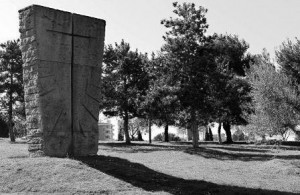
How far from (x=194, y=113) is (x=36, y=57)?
21.9 meters

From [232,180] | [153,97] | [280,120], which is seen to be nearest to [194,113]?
[153,97]

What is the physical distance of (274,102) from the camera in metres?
23.8

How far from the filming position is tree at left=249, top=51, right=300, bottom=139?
23391mm

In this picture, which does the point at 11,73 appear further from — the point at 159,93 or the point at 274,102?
the point at 274,102

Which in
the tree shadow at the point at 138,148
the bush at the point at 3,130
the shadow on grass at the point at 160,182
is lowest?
the shadow on grass at the point at 160,182

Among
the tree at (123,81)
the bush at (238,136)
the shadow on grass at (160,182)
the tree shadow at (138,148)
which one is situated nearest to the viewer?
the shadow on grass at (160,182)

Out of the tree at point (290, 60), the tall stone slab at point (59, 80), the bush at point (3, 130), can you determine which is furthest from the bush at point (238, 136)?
the tall stone slab at point (59, 80)

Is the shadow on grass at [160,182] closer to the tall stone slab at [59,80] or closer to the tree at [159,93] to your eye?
the tall stone slab at [59,80]

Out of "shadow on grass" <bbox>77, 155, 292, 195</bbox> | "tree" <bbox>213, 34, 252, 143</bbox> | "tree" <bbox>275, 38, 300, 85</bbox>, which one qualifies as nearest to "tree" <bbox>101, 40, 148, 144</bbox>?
"tree" <bbox>213, 34, 252, 143</bbox>

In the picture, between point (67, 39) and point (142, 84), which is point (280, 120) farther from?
point (142, 84)

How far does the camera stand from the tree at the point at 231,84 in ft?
118

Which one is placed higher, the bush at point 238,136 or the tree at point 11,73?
the tree at point 11,73

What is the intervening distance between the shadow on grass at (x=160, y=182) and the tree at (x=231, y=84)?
20.3 m

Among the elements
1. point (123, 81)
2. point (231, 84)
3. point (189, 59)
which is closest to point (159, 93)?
point (189, 59)
